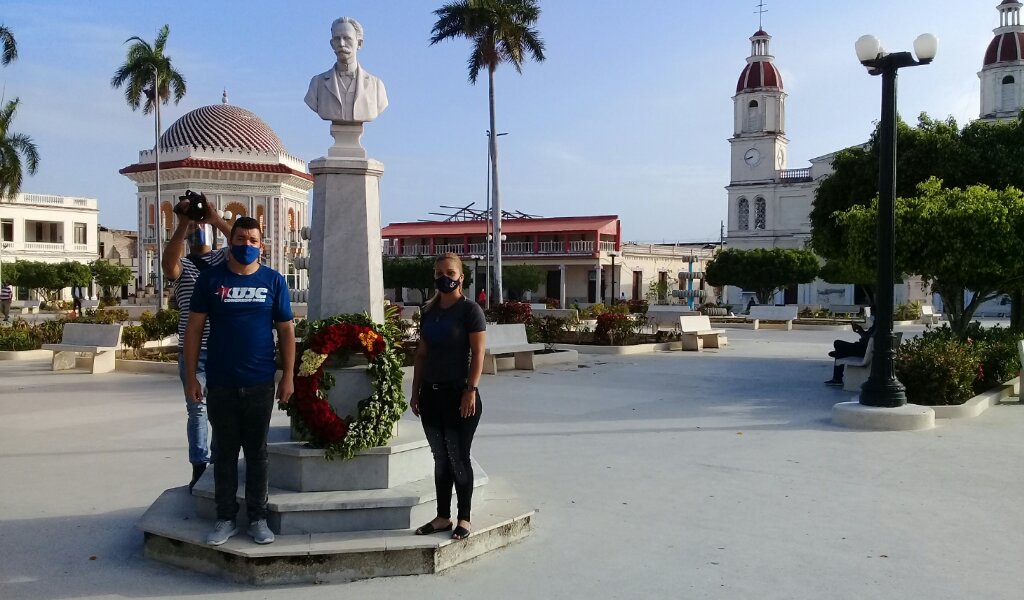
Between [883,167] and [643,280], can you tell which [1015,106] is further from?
[883,167]

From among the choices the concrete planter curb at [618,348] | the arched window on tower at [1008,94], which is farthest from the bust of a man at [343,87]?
the arched window on tower at [1008,94]

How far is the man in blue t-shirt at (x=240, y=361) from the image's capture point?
416 cm

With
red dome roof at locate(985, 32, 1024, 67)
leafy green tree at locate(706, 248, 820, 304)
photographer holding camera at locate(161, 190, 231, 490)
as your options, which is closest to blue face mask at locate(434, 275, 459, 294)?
photographer holding camera at locate(161, 190, 231, 490)

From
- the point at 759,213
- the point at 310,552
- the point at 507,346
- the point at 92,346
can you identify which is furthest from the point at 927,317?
the point at 310,552

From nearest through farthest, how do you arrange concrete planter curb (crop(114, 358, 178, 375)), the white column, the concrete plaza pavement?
1. the concrete plaza pavement
2. concrete planter curb (crop(114, 358, 178, 375))
3. the white column

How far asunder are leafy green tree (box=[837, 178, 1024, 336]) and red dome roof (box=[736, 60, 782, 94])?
49845 mm

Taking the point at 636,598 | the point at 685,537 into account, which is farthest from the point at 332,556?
the point at 685,537

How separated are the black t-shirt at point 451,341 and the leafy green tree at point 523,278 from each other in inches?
1886

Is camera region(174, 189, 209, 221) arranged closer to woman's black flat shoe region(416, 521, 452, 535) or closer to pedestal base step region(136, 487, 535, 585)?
pedestal base step region(136, 487, 535, 585)

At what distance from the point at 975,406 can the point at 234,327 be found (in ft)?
27.6

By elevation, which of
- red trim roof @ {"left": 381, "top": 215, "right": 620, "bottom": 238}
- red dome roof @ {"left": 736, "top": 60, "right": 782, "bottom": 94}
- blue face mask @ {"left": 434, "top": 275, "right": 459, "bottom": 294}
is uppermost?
red dome roof @ {"left": 736, "top": 60, "right": 782, "bottom": 94}

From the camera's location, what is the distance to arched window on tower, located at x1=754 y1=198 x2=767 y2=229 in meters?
60.6

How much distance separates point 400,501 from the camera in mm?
4480

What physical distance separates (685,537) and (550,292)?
55.9 meters
